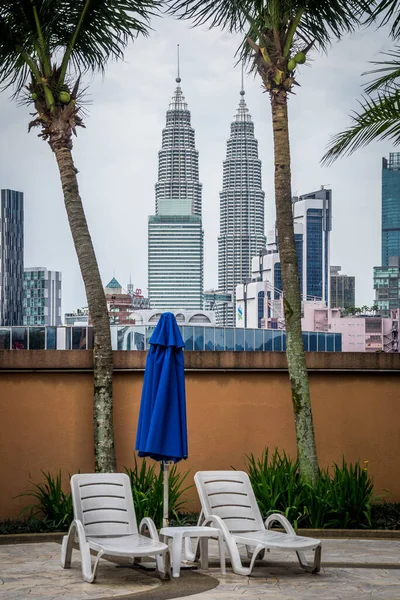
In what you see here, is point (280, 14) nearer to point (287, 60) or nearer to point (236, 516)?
point (287, 60)

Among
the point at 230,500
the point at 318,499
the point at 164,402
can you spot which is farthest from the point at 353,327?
the point at 164,402

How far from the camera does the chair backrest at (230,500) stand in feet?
27.5

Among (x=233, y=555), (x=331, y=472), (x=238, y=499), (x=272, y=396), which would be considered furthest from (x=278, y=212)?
(x=233, y=555)

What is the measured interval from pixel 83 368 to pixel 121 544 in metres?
3.80

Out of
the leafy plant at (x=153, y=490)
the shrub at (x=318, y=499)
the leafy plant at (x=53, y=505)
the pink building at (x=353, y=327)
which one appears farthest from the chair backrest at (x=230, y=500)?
the pink building at (x=353, y=327)

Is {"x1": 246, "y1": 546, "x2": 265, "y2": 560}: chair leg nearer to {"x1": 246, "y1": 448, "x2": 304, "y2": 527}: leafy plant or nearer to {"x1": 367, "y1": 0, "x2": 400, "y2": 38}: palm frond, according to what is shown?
{"x1": 246, "y1": 448, "x2": 304, "y2": 527}: leafy plant

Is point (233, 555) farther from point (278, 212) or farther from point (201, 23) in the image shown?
point (201, 23)

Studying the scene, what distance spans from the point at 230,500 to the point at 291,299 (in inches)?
125

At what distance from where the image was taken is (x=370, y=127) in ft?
37.8

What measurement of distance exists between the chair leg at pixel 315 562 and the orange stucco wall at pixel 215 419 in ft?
10.3

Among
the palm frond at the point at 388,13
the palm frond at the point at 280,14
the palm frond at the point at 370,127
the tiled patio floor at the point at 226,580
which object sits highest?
the palm frond at the point at 280,14

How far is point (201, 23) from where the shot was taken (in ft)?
39.8

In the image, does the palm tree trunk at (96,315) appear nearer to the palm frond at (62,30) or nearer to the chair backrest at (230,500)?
the palm frond at (62,30)

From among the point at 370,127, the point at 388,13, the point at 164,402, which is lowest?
the point at 164,402
